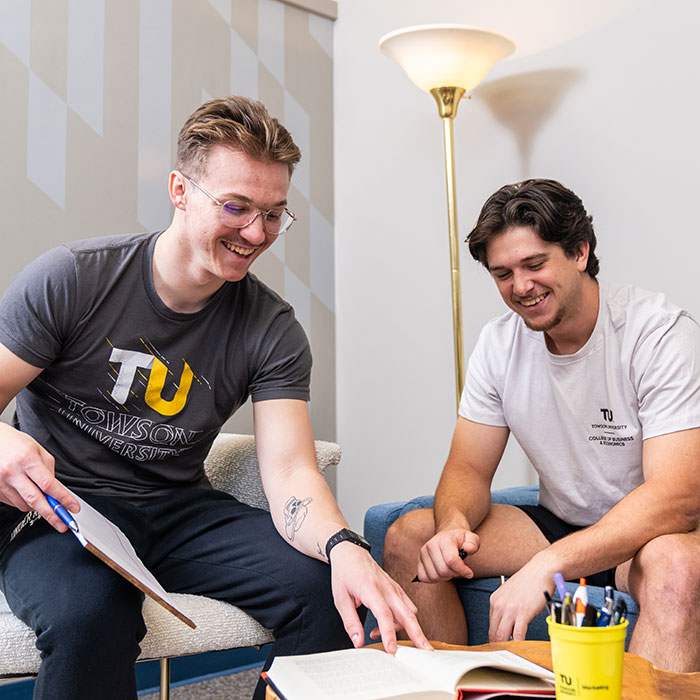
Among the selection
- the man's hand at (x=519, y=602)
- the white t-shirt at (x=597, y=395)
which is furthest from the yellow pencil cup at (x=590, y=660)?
the white t-shirt at (x=597, y=395)

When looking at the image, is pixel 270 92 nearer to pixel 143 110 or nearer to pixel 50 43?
pixel 143 110

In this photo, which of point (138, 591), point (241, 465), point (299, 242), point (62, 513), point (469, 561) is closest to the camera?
point (62, 513)

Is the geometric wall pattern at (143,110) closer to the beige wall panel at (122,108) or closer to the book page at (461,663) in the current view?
the beige wall panel at (122,108)

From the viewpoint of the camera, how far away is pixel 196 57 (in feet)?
8.75

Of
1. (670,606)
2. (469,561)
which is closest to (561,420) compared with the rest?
(469,561)

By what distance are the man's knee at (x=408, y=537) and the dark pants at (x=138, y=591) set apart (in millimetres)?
313

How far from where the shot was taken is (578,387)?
1.61 meters

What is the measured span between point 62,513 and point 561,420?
3.26 ft

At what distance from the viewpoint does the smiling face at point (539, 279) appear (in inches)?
62.6

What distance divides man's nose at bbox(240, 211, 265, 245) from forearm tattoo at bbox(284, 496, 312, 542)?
1.47ft

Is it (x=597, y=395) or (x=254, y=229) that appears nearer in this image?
(x=254, y=229)

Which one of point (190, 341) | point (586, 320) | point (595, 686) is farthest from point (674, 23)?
point (595, 686)

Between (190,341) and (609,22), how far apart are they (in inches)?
59.9

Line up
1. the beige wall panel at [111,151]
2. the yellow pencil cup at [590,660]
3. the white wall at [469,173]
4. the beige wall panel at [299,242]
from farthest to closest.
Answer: the beige wall panel at [299,242] → the beige wall panel at [111,151] → the white wall at [469,173] → the yellow pencil cup at [590,660]
